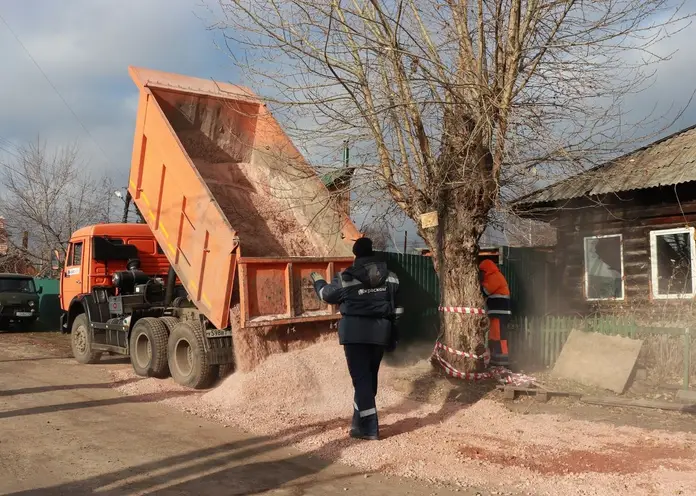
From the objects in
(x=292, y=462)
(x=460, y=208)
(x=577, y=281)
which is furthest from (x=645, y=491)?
(x=577, y=281)

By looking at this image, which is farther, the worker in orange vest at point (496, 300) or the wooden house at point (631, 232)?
the wooden house at point (631, 232)

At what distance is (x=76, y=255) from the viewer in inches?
469

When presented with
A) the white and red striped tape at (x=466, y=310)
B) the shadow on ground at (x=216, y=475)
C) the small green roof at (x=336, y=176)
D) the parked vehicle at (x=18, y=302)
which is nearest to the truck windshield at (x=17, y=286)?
the parked vehicle at (x=18, y=302)

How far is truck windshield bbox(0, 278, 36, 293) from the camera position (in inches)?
754

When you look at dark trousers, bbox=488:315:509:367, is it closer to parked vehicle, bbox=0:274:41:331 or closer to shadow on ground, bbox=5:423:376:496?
shadow on ground, bbox=5:423:376:496

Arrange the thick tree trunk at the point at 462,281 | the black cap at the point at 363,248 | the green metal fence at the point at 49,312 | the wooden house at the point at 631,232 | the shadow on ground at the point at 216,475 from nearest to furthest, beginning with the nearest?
1. the shadow on ground at the point at 216,475
2. the black cap at the point at 363,248
3. the thick tree trunk at the point at 462,281
4. the wooden house at the point at 631,232
5. the green metal fence at the point at 49,312

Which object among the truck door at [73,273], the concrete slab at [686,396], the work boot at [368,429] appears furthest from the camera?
the truck door at [73,273]

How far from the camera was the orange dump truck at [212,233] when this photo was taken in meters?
7.86

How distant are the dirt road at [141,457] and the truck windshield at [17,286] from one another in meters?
12.3

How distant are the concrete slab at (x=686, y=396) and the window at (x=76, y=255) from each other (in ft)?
32.5

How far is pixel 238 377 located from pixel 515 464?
3.67 m

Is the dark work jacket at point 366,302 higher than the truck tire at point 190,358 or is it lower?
higher

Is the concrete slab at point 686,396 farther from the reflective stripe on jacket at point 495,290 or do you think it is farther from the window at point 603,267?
the window at point 603,267

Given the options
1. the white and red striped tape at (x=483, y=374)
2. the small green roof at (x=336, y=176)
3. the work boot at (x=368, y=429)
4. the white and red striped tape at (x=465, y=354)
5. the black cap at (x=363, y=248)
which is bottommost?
the work boot at (x=368, y=429)
